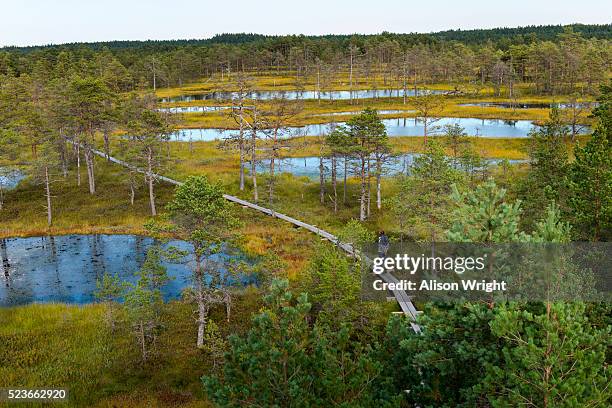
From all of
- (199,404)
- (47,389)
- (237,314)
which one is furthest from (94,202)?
(199,404)

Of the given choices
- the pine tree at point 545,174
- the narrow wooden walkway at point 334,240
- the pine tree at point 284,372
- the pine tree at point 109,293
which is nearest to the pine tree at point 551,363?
the pine tree at point 284,372

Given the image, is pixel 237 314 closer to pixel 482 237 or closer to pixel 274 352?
pixel 274 352

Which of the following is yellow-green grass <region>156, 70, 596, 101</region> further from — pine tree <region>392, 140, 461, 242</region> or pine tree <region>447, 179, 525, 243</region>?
pine tree <region>447, 179, 525, 243</region>

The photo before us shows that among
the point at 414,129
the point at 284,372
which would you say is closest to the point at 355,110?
the point at 414,129

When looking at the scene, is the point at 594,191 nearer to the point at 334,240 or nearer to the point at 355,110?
the point at 334,240

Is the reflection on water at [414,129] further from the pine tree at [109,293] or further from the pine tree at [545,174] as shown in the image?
the pine tree at [109,293]

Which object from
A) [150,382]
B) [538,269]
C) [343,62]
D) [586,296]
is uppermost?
[343,62]
